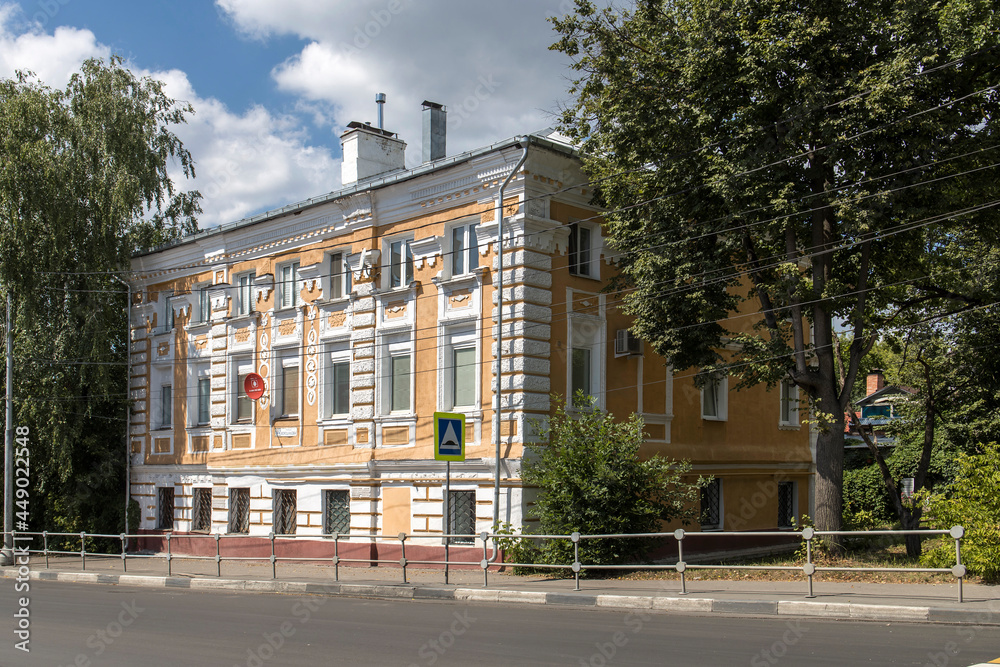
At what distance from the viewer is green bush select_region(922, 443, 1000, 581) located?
490 inches

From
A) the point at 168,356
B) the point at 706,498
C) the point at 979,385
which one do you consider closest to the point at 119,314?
the point at 168,356

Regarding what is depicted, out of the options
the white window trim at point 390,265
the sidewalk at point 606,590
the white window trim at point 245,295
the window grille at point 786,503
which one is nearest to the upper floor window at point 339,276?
the white window trim at point 390,265

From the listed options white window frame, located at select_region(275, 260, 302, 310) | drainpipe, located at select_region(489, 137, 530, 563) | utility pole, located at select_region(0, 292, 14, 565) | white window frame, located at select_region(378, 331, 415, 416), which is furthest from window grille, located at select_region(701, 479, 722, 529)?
utility pole, located at select_region(0, 292, 14, 565)

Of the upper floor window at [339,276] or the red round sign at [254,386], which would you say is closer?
the upper floor window at [339,276]

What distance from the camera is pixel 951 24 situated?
1382 cm

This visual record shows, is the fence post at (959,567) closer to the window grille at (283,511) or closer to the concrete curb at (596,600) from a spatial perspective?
the concrete curb at (596,600)

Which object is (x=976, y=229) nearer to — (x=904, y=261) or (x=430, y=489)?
(x=904, y=261)

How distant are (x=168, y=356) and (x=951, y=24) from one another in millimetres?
23473

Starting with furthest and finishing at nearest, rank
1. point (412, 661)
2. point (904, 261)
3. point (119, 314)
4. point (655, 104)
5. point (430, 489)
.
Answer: point (119, 314) < point (430, 489) < point (904, 261) < point (655, 104) < point (412, 661)

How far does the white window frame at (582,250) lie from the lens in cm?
2028

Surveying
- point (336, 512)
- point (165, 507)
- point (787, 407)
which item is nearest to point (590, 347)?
point (336, 512)

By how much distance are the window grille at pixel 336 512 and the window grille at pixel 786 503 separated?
40.6 feet

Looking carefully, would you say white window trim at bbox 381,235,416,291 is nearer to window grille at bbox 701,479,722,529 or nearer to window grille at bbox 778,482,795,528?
window grille at bbox 701,479,722,529

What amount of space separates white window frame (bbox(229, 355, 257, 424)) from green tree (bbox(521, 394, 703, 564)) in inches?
428
